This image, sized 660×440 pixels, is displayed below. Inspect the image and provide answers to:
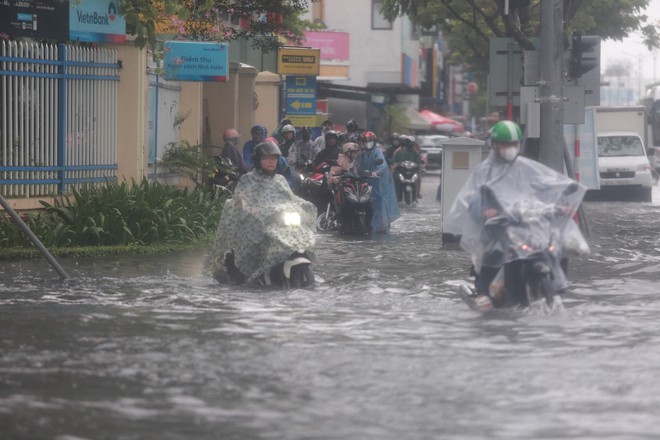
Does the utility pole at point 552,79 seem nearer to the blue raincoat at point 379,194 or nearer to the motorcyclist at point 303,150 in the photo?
the blue raincoat at point 379,194

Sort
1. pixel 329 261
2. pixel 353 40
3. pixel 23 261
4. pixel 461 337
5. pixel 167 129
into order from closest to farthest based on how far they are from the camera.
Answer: pixel 461 337
pixel 23 261
pixel 329 261
pixel 167 129
pixel 353 40

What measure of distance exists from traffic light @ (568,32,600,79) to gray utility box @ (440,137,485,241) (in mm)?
1573

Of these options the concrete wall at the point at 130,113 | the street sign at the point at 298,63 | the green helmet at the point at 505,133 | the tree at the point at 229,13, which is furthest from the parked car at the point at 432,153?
the green helmet at the point at 505,133

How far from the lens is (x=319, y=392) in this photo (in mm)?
8016

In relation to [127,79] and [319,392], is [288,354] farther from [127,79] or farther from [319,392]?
[127,79]

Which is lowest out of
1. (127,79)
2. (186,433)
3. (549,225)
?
(186,433)

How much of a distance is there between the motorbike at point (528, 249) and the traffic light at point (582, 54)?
330 inches

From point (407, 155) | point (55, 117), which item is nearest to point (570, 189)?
point (55, 117)

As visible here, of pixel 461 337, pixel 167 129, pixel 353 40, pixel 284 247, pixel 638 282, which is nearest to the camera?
pixel 461 337

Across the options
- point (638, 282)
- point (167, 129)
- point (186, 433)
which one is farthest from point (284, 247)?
point (167, 129)

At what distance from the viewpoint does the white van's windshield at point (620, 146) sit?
37.1 m

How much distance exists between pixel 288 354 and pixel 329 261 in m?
7.55

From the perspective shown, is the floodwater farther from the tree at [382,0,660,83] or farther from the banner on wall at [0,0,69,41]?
the tree at [382,0,660,83]

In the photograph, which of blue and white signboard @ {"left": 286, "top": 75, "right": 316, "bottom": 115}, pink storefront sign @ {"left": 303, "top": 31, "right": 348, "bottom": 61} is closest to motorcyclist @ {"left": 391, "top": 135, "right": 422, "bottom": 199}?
blue and white signboard @ {"left": 286, "top": 75, "right": 316, "bottom": 115}
